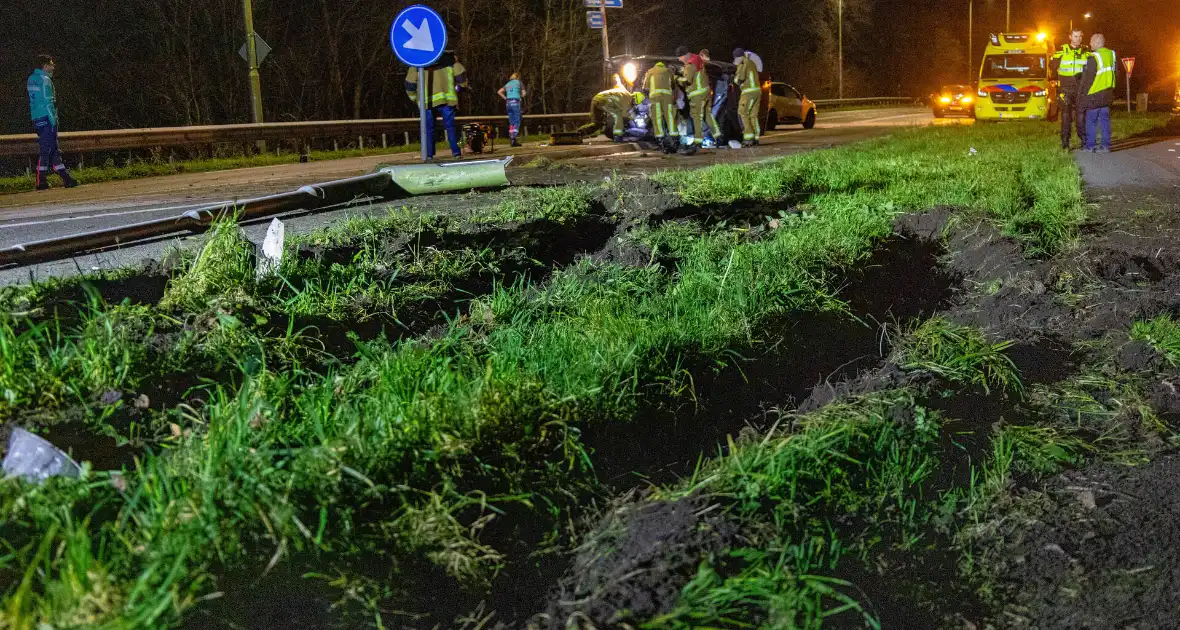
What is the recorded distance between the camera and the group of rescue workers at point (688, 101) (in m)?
17.3

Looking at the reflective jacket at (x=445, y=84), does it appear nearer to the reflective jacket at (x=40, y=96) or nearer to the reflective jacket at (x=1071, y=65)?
the reflective jacket at (x=40, y=96)

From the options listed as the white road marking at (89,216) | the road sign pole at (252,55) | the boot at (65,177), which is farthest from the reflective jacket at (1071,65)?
the road sign pole at (252,55)

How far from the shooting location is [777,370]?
4.27m

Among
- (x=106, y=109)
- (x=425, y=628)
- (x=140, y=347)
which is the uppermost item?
(x=106, y=109)

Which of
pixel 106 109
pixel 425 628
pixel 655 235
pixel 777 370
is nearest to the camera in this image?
pixel 425 628

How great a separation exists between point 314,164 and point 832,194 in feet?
40.3

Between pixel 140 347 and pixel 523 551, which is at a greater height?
pixel 140 347

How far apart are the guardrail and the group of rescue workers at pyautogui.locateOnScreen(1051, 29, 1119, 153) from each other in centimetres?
1468

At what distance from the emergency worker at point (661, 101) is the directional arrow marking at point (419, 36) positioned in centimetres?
656

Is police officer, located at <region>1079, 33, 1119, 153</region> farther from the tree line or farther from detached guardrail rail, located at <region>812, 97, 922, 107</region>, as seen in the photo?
detached guardrail rail, located at <region>812, 97, 922, 107</region>

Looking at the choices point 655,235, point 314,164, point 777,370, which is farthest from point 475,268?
point 314,164

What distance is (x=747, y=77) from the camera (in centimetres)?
1873

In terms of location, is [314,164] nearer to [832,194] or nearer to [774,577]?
[832,194]

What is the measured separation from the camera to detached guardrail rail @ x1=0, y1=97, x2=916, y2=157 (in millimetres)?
17339
